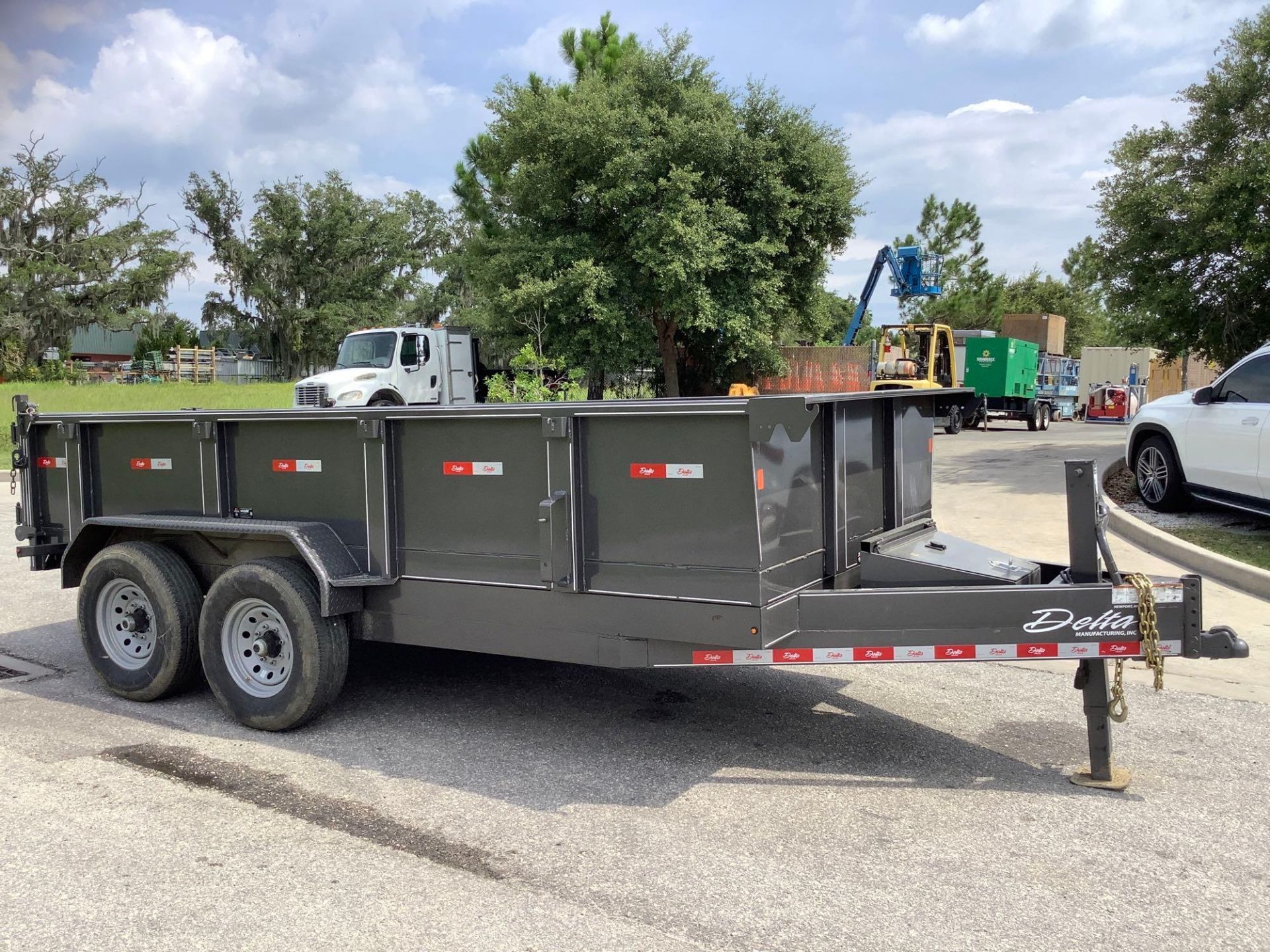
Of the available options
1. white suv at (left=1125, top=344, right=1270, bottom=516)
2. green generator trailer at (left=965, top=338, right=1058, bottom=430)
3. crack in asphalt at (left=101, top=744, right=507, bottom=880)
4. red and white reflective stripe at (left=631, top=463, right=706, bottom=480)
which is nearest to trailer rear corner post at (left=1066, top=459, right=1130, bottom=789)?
red and white reflective stripe at (left=631, top=463, right=706, bottom=480)

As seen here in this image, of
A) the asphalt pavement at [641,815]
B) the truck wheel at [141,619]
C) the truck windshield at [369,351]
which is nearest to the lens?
the asphalt pavement at [641,815]

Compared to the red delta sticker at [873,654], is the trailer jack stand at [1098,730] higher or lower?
lower

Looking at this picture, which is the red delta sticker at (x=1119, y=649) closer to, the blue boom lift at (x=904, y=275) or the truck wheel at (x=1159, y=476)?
the truck wheel at (x=1159, y=476)

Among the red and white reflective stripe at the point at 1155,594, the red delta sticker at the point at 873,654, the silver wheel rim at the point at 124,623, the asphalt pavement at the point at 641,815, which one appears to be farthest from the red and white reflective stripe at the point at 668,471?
the silver wheel rim at the point at 124,623

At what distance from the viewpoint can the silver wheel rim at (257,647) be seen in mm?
5207

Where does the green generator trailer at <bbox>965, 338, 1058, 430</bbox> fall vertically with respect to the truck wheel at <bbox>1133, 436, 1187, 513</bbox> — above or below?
above

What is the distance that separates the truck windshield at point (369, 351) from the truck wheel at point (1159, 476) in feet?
45.9

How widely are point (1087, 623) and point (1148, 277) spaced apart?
13775 mm

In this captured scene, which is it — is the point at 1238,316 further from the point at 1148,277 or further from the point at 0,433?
the point at 0,433

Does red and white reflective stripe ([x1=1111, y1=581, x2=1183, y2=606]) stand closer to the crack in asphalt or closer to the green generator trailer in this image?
the crack in asphalt

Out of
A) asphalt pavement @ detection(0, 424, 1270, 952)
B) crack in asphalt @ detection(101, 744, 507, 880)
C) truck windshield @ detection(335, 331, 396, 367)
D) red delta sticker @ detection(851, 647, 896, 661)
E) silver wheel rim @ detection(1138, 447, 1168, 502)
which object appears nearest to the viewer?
asphalt pavement @ detection(0, 424, 1270, 952)

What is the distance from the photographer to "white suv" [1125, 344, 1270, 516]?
376 inches

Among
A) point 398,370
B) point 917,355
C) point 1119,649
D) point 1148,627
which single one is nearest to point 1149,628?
point 1148,627

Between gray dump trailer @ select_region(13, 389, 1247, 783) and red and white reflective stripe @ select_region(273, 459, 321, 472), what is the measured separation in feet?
0.03
